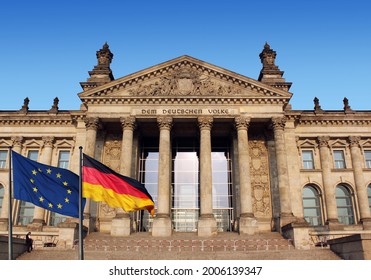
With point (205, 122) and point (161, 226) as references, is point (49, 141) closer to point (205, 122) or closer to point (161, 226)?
point (161, 226)

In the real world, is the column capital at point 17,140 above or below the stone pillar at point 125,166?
above

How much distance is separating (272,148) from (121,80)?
653 inches

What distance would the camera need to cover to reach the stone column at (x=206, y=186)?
29047 mm

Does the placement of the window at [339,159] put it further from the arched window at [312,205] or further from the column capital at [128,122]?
the column capital at [128,122]

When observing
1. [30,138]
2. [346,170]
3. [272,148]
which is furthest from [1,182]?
[346,170]

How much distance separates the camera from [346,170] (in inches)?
1453

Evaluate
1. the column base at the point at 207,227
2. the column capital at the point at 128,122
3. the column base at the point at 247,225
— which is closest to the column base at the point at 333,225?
the column base at the point at 247,225

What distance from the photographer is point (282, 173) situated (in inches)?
1237

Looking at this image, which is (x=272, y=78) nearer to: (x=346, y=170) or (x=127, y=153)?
(x=346, y=170)

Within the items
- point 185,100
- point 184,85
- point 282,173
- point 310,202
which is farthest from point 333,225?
point 184,85

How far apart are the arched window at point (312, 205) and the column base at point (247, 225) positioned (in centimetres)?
894

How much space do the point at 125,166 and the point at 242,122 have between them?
11.7 m

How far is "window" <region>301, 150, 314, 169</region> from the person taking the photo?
3759cm

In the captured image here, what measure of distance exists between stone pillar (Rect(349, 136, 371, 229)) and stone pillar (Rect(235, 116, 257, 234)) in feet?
42.6
